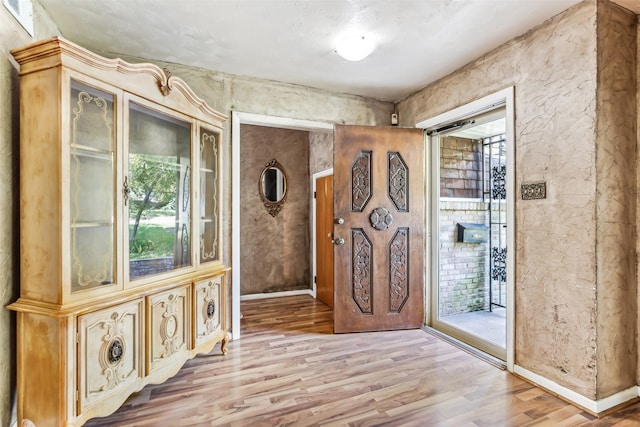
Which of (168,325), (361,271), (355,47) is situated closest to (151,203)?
(168,325)

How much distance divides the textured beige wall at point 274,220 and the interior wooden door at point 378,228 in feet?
5.94

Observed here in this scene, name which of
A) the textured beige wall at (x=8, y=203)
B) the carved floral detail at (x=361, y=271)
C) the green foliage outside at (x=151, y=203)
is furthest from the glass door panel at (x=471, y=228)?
the textured beige wall at (x=8, y=203)

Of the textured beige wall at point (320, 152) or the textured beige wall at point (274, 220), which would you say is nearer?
the textured beige wall at point (320, 152)

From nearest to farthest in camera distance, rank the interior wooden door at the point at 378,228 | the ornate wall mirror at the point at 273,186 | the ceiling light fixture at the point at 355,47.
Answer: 1. the ceiling light fixture at the point at 355,47
2. the interior wooden door at the point at 378,228
3. the ornate wall mirror at the point at 273,186

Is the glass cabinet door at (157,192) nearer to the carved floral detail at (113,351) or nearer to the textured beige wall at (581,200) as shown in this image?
the carved floral detail at (113,351)

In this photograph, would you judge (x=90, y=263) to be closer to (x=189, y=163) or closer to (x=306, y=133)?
(x=189, y=163)

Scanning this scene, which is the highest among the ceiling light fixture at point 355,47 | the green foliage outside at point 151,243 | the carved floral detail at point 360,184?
the ceiling light fixture at point 355,47

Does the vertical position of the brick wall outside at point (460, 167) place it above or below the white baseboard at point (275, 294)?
above

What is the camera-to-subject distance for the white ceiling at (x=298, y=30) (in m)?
2.07

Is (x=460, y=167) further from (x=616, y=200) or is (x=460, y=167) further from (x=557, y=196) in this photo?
(x=616, y=200)

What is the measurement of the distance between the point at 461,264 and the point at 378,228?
1.35 meters

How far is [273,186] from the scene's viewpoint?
4906mm

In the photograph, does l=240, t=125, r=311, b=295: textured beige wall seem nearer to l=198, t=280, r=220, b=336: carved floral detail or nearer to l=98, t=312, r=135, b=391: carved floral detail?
l=198, t=280, r=220, b=336: carved floral detail

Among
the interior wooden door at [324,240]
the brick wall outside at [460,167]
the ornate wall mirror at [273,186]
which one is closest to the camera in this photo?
the brick wall outside at [460,167]
